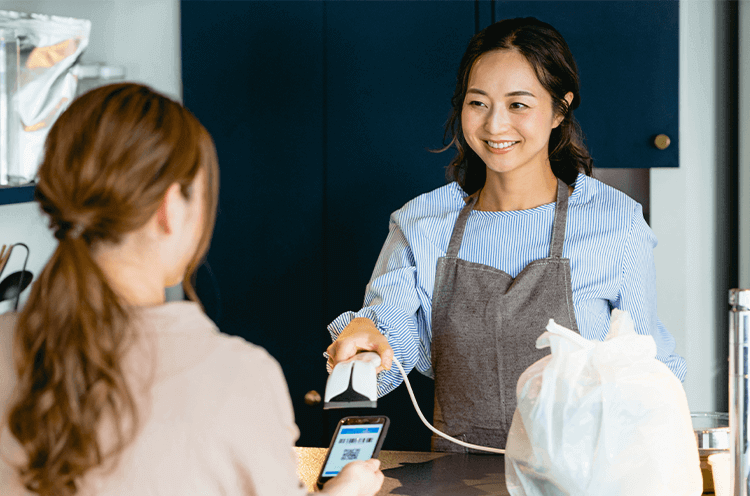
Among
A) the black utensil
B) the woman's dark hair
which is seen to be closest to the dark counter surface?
the woman's dark hair

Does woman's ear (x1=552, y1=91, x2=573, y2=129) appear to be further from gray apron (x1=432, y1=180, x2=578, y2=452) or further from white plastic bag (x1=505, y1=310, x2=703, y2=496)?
white plastic bag (x1=505, y1=310, x2=703, y2=496)

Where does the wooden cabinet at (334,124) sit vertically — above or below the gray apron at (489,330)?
above

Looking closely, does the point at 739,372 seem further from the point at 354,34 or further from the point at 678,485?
the point at 354,34

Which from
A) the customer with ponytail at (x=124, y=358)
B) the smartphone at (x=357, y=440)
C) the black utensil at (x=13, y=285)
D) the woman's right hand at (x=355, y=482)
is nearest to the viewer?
the customer with ponytail at (x=124, y=358)

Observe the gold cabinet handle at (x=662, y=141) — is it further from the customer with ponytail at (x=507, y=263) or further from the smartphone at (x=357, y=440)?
the smartphone at (x=357, y=440)

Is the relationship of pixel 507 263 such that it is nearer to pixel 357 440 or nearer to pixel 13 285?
pixel 357 440

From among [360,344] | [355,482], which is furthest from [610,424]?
→ [360,344]

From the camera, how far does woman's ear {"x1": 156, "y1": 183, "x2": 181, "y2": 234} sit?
2.20ft

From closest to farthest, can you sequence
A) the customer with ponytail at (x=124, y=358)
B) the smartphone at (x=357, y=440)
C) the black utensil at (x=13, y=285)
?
the customer with ponytail at (x=124, y=358)
the smartphone at (x=357, y=440)
the black utensil at (x=13, y=285)

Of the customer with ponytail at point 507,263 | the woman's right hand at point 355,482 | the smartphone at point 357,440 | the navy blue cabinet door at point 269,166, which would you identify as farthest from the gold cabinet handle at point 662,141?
the woman's right hand at point 355,482

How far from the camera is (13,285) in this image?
158 cm

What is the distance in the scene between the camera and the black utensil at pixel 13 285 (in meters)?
1.57

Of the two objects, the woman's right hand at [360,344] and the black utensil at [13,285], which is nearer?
the woman's right hand at [360,344]

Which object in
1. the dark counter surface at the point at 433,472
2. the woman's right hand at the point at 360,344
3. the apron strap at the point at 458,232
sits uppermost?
the apron strap at the point at 458,232
